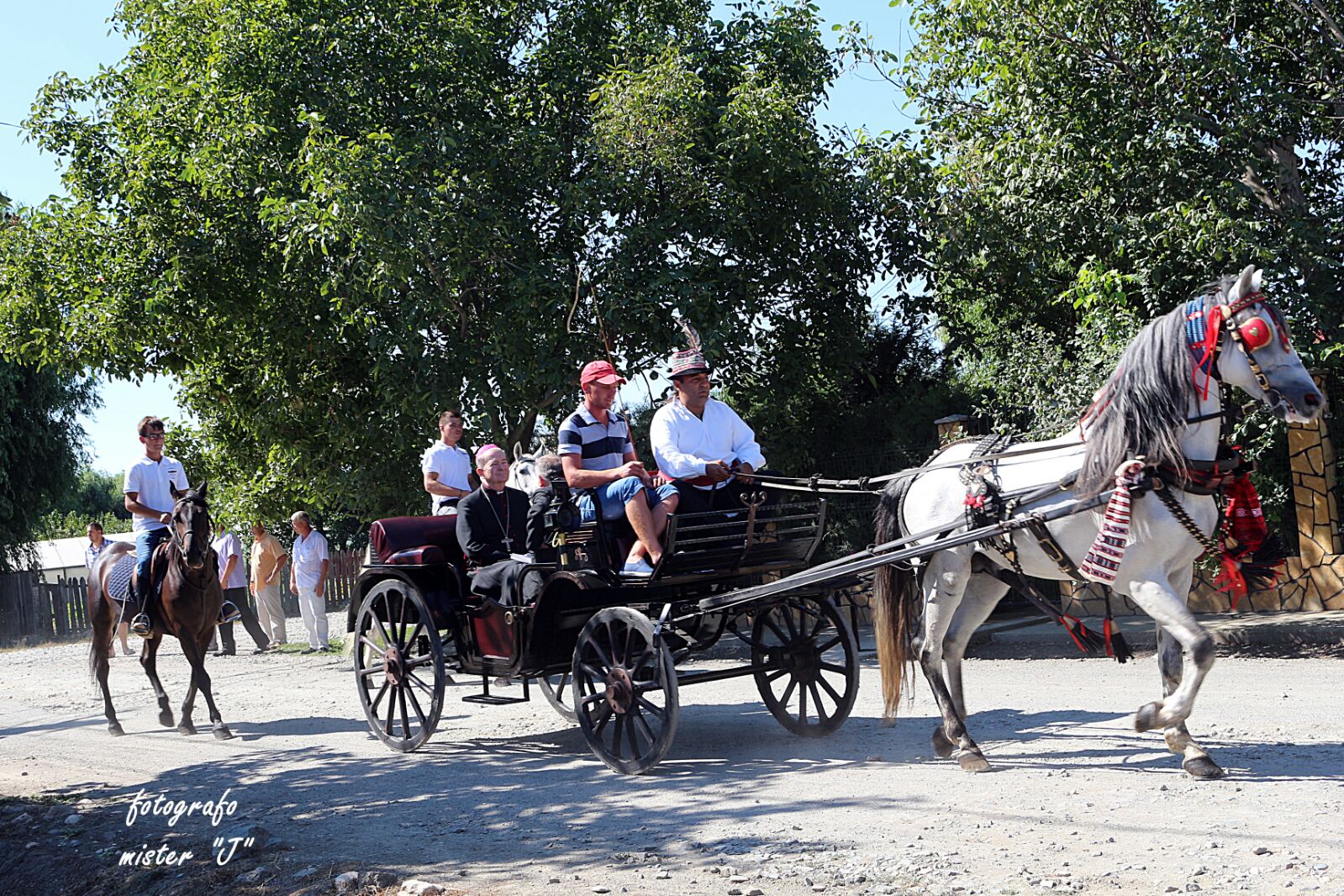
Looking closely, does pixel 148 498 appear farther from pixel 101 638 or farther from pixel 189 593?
pixel 101 638

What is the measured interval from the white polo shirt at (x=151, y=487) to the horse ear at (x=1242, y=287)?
7.65 meters

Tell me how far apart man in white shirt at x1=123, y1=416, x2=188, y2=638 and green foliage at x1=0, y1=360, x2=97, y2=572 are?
1806 centimetres

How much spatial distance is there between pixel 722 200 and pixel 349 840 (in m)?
8.85

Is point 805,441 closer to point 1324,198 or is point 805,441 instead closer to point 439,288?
point 439,288

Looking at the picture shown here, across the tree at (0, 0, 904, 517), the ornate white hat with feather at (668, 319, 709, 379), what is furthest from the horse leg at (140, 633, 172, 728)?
the ornate white hat with feather at (668, 319, 709, 379)

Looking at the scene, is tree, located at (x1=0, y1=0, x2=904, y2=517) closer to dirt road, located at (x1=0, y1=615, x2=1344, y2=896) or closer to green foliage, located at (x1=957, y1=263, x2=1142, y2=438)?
green foliage, located at (x1=957, y1=263, x2=1142, y2=438)

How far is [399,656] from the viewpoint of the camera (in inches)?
316

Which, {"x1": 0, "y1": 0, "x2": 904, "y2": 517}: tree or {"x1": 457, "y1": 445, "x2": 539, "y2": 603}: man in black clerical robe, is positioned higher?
{"x1": 0, "y1": 0, "x2": 904, "y2": 517}: tree

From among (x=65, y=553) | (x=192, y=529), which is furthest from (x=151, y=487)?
(x=65, y=553)

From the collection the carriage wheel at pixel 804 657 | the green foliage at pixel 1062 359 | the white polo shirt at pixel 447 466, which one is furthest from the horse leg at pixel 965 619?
the white polo shirt at pixel 447 466

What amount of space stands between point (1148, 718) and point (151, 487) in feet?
24.7

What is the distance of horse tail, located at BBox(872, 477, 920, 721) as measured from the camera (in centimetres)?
708

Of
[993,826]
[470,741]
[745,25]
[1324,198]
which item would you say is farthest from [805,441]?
[993,826]

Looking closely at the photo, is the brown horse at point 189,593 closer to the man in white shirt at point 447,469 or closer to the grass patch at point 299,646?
the man in white shirt at point 447,469
